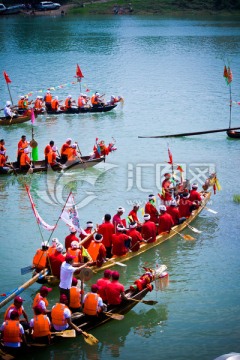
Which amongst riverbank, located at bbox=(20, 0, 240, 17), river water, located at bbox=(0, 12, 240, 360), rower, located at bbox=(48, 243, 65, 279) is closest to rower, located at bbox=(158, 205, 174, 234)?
river water, located at bbox=(0, 12, 240, 360)

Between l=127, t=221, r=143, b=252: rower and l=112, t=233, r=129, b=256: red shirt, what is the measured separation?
0.40m

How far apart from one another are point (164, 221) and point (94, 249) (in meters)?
2.78

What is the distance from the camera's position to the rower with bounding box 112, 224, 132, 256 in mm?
15516

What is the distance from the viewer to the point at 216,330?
13.6m

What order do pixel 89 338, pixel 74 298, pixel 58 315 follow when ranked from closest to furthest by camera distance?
pixel 58 315 → pixel 89 338 → pixel 74 298

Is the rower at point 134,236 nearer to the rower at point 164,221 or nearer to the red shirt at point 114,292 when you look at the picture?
the rower at point 164,221

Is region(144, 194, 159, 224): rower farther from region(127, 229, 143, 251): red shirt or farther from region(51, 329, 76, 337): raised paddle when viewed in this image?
region(51, 329, 76, 337): raised paddle

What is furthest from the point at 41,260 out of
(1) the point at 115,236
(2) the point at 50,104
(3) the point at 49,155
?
(2) the point at 50,104

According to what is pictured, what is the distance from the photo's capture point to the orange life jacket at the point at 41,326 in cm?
1195

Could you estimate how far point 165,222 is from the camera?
56.1 feet

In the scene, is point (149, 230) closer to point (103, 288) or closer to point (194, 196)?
point (194, 196)

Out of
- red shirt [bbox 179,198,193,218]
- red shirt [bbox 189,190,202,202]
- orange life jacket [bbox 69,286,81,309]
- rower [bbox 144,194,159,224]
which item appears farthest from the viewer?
red shirt [bbox 189,190,202,202]

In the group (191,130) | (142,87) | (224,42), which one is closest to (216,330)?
(191,130)

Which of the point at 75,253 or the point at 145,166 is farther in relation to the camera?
the point at 145,166
